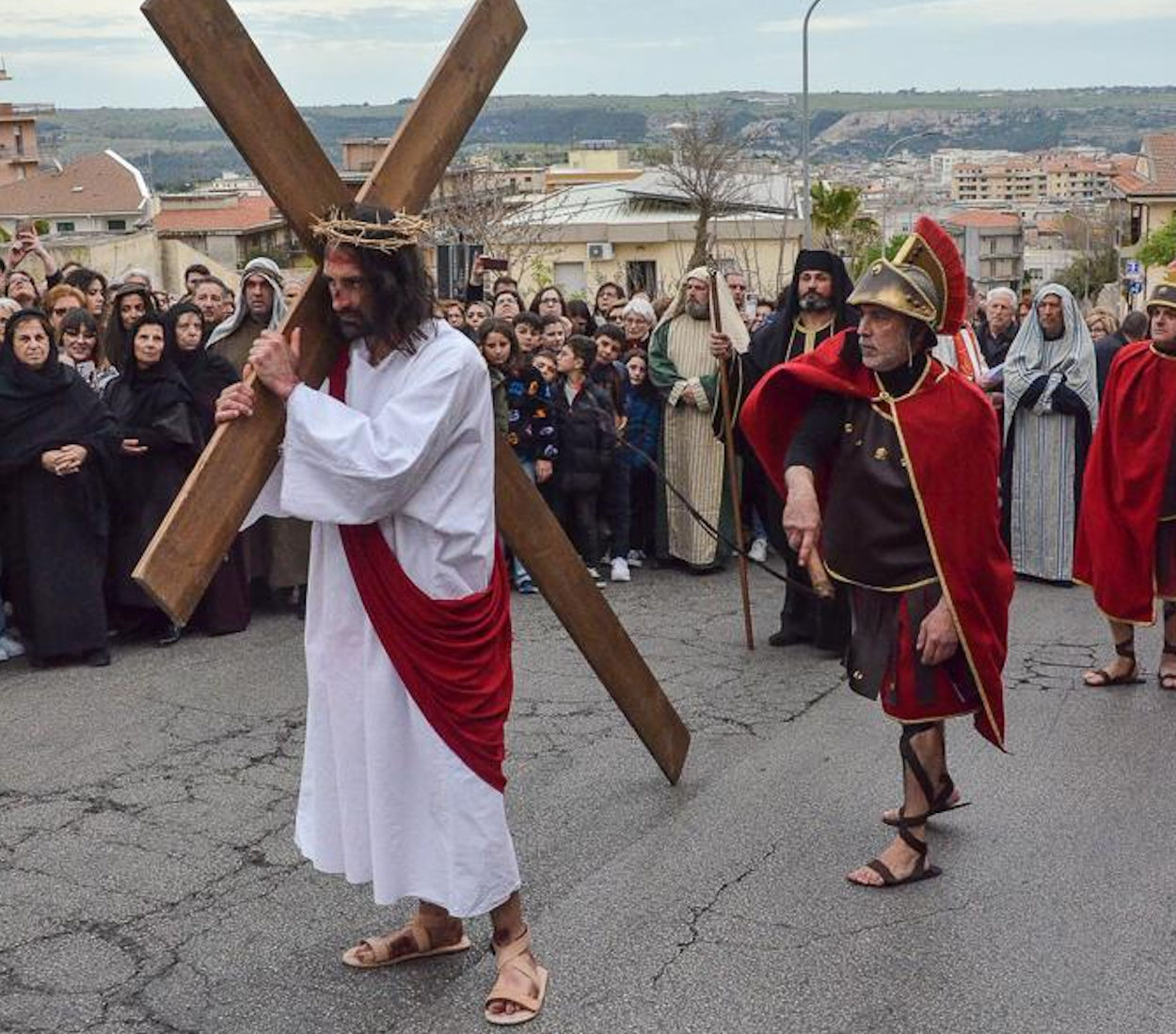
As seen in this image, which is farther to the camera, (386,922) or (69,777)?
(69,777)

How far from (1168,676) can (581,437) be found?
4.06 metres

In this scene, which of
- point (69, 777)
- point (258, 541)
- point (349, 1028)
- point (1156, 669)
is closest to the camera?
point (349, 1028)

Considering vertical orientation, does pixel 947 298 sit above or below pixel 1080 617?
above

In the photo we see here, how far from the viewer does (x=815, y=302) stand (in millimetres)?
9188

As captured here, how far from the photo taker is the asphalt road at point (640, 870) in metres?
4.91

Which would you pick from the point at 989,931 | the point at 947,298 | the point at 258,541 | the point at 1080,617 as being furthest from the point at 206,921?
the point at 1080,617

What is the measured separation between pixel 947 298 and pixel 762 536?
660 cm

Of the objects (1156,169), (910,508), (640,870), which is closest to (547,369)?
(910,508)

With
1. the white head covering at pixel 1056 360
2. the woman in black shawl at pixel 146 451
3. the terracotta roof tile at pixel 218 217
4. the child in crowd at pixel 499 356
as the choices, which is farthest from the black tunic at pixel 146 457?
the terracotta roof tile at pixel 218 217

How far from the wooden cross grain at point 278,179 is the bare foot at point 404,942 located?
116 centimetres

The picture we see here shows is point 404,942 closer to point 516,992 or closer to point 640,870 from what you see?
point 516,992

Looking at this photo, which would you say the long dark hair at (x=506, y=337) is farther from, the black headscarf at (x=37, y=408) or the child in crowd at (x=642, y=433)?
the black headscarf at (x=37, y=408)

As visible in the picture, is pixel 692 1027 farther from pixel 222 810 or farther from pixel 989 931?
pixel 222 810

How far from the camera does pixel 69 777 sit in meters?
7.03
